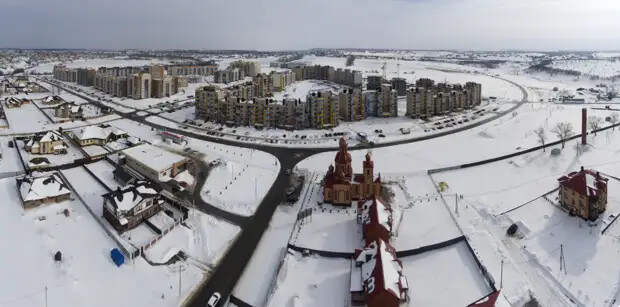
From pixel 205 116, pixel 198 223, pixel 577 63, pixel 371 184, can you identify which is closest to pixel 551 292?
pixel 371 184

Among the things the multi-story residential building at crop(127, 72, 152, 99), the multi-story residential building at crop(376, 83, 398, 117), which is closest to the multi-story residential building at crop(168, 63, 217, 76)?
the multi-story residential building at crop(127, 72, 152, 99)

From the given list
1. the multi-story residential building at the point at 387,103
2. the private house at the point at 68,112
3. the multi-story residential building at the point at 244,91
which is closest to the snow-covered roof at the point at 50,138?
the private house at the point at 68,112

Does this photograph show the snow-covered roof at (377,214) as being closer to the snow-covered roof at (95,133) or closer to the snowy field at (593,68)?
the snow-covered roof at (95,133)

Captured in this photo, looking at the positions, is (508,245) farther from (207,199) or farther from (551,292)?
(207,199)

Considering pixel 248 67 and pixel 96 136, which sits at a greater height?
pixel 248 67

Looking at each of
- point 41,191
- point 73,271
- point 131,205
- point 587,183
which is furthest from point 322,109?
point 73,271

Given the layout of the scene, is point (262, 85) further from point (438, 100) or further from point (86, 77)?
point (86, 77)
